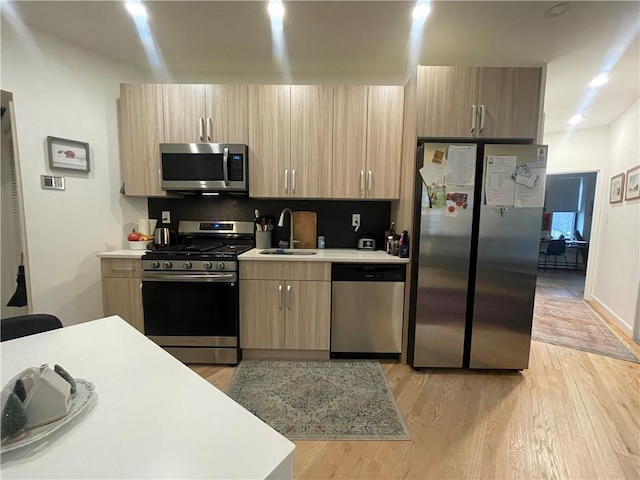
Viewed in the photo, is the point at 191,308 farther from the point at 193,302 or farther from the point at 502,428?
the point at 502,428

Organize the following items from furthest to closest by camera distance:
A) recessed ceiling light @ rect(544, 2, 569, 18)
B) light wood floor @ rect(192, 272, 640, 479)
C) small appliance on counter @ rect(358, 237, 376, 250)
A: small appliance on counter @ rect(358, 237, 376, 250) < recessed ceiling light @ rect(544, 2, 569, 18) < light wood floor @ rect(192, 272, 640, 479)

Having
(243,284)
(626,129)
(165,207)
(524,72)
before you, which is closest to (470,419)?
(243,284)

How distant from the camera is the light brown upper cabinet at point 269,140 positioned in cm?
250

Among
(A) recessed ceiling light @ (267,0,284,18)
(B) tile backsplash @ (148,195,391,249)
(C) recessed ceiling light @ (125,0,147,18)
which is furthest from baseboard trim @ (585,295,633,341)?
(C) recessed ceiling light @ (125,0,147,18)

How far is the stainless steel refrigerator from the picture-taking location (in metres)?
2.14

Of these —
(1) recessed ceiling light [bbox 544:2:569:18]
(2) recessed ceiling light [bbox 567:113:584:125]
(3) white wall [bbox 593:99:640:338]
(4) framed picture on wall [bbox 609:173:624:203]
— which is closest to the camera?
(1) recessed ceiling light [bbox 544:2:569:18]

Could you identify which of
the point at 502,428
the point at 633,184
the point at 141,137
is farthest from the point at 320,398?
the point at 633,184

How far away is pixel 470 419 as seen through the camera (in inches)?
71.6

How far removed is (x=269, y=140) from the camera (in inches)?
100

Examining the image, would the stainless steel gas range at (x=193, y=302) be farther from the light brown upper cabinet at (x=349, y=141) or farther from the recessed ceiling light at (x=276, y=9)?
the recessed ceiling light at (x=276, y=9)

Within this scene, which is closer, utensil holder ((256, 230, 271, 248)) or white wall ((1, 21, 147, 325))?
white wall ((1, 21, 147, 325))

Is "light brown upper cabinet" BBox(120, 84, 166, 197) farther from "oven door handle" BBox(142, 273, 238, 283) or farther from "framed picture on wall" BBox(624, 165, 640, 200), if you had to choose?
"framed picture on wall" BBox(624, 165, 640, 200)

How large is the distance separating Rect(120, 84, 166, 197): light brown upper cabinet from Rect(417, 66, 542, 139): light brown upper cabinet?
2.21 metres

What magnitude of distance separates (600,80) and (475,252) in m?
2.30
